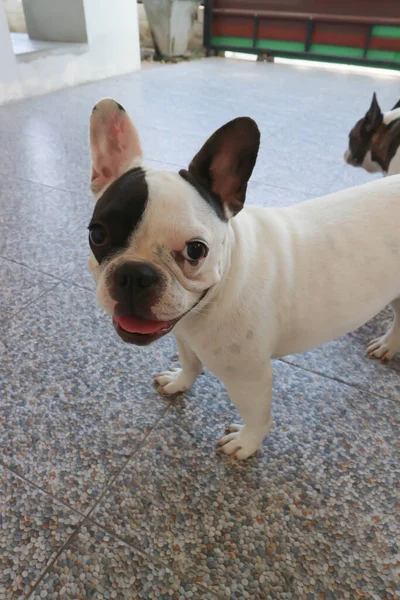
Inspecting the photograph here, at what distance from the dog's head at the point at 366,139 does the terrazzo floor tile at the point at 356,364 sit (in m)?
1.46

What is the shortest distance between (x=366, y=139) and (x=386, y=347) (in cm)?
163

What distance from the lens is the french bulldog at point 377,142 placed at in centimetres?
251

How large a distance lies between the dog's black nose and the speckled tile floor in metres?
0.69

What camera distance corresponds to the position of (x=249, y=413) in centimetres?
122

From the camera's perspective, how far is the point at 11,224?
97.9 inches

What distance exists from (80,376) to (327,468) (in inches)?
35.8

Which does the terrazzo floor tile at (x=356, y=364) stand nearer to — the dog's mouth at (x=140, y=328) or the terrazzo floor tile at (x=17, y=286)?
the dog's mouth at (x=140, y=328)

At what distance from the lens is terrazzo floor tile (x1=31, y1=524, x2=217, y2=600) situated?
1.01 m

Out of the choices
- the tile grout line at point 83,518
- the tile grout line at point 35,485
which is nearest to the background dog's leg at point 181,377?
the tile grout line at point 83,518

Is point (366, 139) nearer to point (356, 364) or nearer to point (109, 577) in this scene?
point (356, 364)

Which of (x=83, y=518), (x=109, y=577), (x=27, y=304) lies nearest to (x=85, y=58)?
(x=27, y=304)

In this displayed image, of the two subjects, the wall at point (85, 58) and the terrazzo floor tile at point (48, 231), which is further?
the wall at point (85, 58)

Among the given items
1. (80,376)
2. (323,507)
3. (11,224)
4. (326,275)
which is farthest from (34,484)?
(11,224)

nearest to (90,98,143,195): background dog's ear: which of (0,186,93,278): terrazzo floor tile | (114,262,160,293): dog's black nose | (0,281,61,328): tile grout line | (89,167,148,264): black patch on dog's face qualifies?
(89,167,148,264): black patch on dog's face
